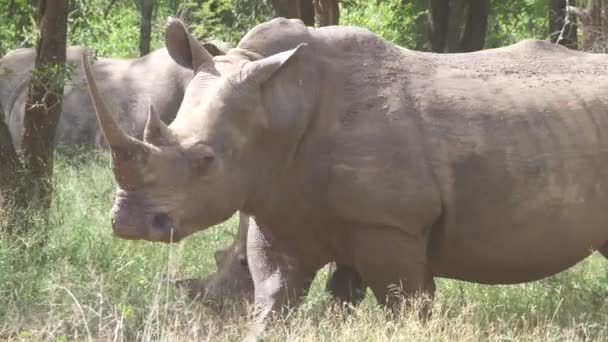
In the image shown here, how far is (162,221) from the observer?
598 cm

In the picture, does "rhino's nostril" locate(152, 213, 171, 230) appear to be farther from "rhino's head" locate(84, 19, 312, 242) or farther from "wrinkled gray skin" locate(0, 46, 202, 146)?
"wrinkled gray skin" locate(0, 46, 202, 146)

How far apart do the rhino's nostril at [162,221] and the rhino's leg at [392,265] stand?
1.00 meters

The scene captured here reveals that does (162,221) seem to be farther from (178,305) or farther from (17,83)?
(17,83)

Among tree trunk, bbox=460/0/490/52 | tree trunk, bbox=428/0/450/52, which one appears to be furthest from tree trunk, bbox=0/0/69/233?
tree trunk, bbox=428/0/450/52

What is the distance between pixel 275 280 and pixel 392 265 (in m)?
0.69

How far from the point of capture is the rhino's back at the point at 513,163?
6.68 m

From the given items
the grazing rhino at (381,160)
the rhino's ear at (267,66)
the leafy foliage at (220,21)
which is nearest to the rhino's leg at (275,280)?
the grazing rhino at (381,160)

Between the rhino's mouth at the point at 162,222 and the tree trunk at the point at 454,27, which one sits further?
the tree trunk at the point at 454,27

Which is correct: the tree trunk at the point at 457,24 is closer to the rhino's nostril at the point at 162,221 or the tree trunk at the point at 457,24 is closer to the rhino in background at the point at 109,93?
the rhino in background at the point at 109,93

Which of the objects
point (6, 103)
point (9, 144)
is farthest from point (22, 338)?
point (6, 103)

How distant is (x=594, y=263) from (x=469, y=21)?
928cm

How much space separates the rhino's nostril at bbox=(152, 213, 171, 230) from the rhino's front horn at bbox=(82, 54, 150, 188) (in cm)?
17

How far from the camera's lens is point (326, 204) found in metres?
6.54

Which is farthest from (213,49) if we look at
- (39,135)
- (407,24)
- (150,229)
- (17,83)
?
(407,24)
